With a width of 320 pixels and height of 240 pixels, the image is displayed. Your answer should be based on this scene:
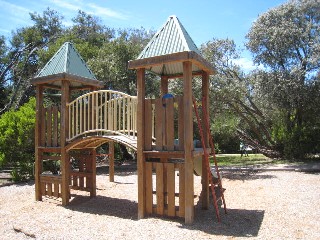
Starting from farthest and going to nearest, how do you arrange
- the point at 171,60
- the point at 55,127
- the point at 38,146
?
the point at 38,146, the point at 55,127, the point at 171,60

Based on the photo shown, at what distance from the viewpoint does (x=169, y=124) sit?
21.5ft

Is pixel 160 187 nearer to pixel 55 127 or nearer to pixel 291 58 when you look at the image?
pixel 55 127

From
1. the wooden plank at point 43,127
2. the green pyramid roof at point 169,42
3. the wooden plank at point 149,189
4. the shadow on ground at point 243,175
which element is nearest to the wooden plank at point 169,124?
the wooden plank at point 149,189

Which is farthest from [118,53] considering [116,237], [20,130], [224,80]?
[116,237]

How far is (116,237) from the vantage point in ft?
17.9

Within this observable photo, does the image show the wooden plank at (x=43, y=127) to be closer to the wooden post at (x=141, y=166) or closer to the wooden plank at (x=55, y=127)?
the wooden plank at (x=55, y=127)

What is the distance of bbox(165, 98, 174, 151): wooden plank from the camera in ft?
21.4

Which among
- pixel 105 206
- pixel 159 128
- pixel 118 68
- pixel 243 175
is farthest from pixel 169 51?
pixel 118 68

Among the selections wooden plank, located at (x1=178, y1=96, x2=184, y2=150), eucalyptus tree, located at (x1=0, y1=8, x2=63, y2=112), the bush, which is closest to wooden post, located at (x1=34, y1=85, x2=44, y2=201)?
the bush

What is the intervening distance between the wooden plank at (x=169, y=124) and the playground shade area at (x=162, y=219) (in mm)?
1563

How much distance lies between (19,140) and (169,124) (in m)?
7.95

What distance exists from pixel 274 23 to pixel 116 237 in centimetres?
1465

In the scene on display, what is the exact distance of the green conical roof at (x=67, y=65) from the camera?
8812mm

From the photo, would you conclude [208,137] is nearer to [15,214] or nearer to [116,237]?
[116,237]
